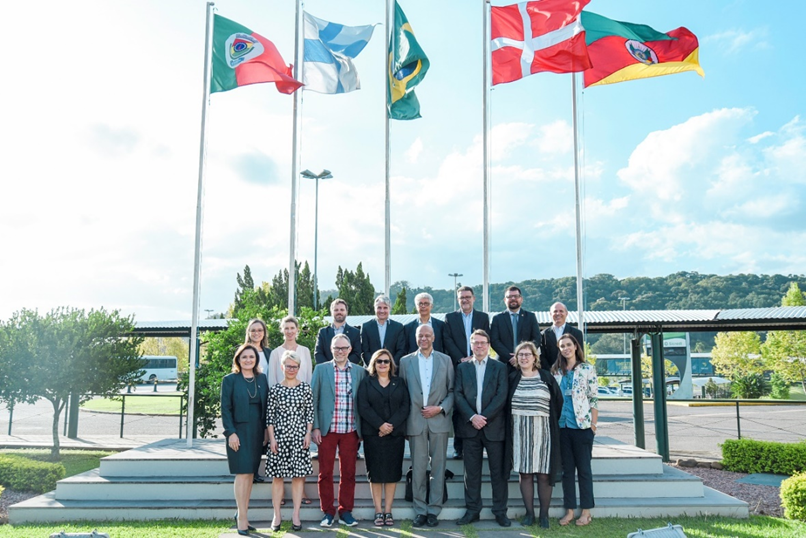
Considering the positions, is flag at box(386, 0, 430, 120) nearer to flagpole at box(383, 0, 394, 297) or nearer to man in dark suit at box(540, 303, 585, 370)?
flagpole at box(383, 0, 394, 297)

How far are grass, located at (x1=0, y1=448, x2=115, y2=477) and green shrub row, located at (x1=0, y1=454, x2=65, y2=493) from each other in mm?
1572

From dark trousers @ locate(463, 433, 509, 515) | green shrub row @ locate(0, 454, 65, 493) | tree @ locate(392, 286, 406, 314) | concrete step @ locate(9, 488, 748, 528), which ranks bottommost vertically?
green shrub row @ locate(0, 454, 65, 493)

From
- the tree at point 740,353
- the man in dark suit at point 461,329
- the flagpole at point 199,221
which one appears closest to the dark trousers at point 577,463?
the man in dark suit at point 461,329

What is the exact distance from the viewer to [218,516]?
7.01m

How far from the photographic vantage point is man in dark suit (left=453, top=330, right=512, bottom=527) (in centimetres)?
658

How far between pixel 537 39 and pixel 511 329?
5.13 meters

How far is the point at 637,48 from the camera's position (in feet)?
32.1

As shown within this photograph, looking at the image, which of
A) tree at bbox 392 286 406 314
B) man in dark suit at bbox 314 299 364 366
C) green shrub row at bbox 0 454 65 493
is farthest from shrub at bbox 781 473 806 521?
tree at bbox 392 286 406 314

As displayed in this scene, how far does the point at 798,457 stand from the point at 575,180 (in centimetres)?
656

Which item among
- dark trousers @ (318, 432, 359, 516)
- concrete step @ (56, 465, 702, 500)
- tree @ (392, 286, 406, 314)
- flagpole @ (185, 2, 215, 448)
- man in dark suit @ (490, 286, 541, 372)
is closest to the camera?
dark trousers @ (318, 432, 359, 516)

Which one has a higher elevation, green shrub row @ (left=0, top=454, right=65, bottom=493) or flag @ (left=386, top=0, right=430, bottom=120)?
flag @ (left=386, top=0, right=430, bottom=120)

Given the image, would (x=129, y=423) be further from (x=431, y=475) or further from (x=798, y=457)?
(x=798, y=457)

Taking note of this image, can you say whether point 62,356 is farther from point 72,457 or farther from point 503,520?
point 503,520

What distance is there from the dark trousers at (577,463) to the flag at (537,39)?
5.96 m
